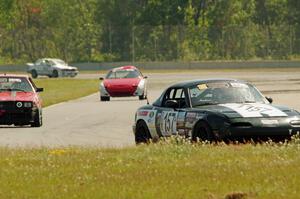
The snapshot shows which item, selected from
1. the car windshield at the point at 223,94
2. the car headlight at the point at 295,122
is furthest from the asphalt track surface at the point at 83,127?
the car headlight at the point at 295,122

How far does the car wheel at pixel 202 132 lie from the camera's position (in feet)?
52.5

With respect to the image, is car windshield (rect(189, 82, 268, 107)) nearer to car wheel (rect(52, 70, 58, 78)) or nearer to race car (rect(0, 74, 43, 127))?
race car (rect(0, 74, 43, 127))

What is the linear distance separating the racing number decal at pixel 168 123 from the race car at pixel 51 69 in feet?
193

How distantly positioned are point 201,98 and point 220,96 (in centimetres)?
34

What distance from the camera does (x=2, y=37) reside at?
9638 cm

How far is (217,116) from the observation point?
626 inches

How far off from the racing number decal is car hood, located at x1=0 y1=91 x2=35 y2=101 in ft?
28.9

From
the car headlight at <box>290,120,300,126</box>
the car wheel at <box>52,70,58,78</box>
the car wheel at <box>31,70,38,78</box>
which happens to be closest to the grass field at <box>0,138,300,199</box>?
the car headlight at <box>290,120,300,126</box>

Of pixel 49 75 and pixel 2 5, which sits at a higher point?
pixel 2 5

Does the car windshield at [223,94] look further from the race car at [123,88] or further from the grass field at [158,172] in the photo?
the race car at [123,88]

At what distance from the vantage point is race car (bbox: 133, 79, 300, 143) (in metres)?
15.8

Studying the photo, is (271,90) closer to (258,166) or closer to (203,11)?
(258,166)

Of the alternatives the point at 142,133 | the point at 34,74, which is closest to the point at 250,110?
the point at 142,133

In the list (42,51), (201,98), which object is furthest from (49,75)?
(201,98)
